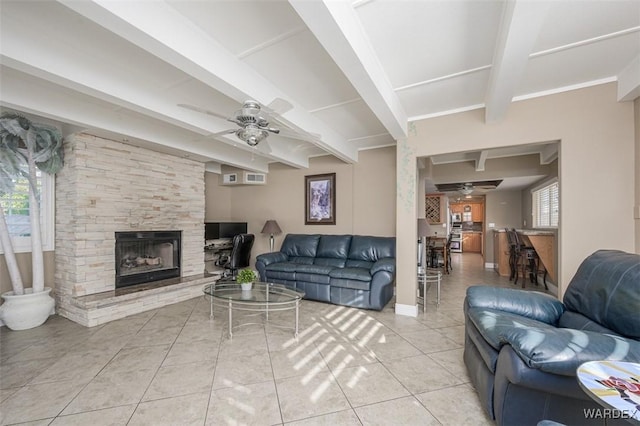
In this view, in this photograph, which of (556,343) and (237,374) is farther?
(237,374)

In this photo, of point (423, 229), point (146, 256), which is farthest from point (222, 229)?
point (423, 229)

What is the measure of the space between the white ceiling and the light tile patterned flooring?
2290 millimetres

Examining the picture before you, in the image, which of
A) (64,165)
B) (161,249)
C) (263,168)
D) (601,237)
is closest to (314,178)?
(263,168)

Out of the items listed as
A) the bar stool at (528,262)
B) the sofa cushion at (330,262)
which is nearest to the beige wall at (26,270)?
the sofa cushion at (330,262)

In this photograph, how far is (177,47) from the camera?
5.47ft

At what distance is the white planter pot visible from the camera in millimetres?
2947

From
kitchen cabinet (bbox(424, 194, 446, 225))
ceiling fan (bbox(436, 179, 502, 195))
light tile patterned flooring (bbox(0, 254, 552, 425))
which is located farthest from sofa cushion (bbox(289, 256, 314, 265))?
kitchen cabinet (bbox(424, 194, 446, 225))

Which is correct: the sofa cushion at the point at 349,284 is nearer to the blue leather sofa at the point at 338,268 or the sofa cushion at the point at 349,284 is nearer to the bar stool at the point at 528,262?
the blue leather sofa at the point at 338,268

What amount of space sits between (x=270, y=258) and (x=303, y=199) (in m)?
1.46

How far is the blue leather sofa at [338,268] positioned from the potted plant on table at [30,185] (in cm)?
271

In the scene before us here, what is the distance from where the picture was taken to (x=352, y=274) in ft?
12.3

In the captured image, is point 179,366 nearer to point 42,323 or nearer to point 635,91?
point 42,323

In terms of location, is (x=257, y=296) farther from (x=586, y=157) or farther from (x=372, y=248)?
(x=586, y=157)

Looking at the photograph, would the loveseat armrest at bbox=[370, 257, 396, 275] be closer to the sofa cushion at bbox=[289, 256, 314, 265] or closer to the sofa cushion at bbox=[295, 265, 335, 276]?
the sofa cushion at bbox=[295, 265, 335, 276]
